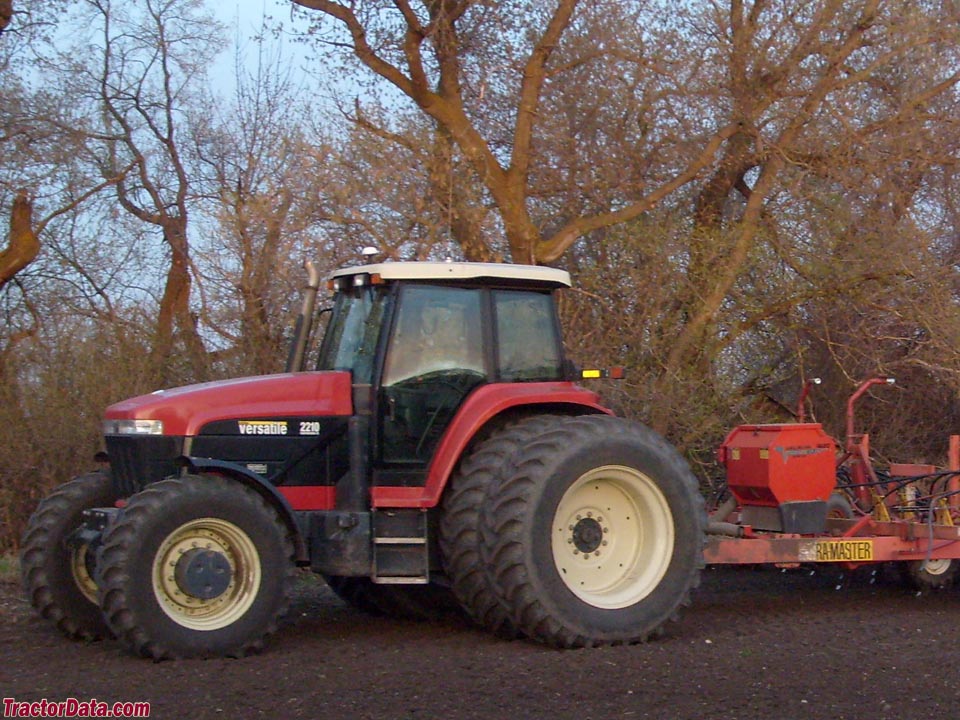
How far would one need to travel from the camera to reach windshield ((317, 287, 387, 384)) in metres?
6.86

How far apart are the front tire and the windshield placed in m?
1.02

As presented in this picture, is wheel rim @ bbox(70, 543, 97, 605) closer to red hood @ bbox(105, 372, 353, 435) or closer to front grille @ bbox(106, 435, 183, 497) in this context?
front grille @ bbox(106, 435, 183, 497)

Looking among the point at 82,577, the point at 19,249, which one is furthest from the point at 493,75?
the point at 82,577

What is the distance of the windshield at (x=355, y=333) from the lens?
686 centimetres

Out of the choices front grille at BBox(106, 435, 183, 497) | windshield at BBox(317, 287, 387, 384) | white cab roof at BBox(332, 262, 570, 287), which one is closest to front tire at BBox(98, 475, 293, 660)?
front grille at BBox(106, 435, 183, 497)

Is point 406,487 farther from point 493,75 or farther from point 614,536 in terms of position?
point 493,75

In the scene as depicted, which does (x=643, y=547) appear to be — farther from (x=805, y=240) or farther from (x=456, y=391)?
(x=805, y=240)

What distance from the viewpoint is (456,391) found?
687 centimetres

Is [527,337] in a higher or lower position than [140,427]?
higher

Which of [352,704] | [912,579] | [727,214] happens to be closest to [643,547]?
[352,704]

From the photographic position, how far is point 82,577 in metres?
6.75

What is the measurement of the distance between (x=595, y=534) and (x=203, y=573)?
224 cm

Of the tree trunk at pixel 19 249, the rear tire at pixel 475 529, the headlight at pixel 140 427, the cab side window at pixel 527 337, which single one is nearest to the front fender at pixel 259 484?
the headlight at pixel 140 427

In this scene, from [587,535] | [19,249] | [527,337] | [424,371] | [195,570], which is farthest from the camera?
[19,249]
